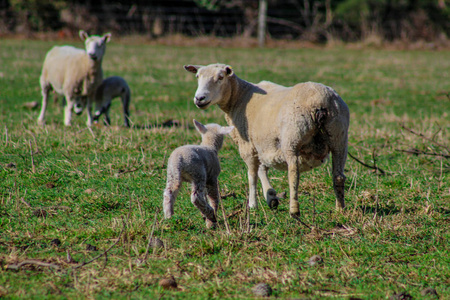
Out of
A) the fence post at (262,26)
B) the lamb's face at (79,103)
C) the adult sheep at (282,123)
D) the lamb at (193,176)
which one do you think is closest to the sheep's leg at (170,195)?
the lamb at (193,176)

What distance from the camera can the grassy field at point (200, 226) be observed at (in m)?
3.30

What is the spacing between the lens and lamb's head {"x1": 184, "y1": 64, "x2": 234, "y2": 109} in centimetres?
459

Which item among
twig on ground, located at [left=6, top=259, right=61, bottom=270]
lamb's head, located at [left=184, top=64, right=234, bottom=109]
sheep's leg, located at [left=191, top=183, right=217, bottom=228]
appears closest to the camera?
twig on ground, located at [left=6, top=259, right=61, bottom=270]

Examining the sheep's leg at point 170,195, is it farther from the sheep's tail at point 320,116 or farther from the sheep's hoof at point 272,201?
the sheep's tail at point 320,116

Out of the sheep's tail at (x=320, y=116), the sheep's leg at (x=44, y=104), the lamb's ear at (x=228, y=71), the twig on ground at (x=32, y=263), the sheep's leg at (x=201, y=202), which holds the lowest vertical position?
the sheep's leg at (x=44, y=104)

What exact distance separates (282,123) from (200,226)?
3.48ft

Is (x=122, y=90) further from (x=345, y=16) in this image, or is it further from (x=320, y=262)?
(x=345, y=16)

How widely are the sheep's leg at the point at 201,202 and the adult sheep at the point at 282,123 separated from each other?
62cm

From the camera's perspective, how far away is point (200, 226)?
Result: 425 centimetres

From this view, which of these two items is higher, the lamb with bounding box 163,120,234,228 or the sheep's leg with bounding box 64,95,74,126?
the lamb with bounding box 163,120,234,228

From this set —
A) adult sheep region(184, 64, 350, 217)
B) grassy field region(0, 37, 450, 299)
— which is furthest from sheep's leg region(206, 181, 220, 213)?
adult sheep region(184, 64, 350, 217)

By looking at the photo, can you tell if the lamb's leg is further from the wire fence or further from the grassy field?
the wire fence

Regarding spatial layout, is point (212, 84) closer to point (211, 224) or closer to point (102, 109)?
point (211, 224)

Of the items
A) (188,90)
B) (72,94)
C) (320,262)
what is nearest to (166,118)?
(72,94)
